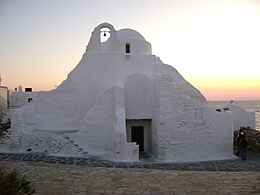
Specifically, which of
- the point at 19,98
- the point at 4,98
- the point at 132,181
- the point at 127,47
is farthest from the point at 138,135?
the point at 19,98

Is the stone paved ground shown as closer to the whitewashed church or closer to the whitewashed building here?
the whitewashed church

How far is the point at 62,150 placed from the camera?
1373 cm

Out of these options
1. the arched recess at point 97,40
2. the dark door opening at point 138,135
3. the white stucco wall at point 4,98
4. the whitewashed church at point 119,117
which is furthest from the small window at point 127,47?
the white stucco wall at point 4,98

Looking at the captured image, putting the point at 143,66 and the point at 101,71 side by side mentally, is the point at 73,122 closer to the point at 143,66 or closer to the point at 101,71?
the point at 101,71

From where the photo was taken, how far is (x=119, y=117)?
1368cm

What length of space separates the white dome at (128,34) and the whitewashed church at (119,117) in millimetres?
Answer: 1124

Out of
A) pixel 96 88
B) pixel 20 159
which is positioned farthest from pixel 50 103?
pixel 20 159

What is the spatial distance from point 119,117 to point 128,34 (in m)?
7.00

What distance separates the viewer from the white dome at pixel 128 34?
18.1 meters

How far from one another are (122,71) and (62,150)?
5.57 m

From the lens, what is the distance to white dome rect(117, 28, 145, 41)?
1809cm

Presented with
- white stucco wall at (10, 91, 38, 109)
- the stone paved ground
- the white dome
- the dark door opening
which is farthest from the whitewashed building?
the stone paved ground

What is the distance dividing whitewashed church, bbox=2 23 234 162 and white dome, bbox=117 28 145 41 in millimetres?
1124

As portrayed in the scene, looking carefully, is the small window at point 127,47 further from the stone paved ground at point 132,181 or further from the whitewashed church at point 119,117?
the stone paved ground at point 132,181
